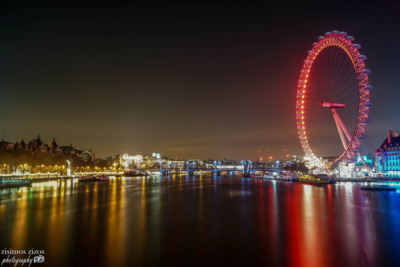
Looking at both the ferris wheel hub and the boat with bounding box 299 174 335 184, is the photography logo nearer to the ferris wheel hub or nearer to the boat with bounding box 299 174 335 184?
the ferris wheel hub

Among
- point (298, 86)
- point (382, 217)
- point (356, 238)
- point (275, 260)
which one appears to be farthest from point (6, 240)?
point (298, 86)

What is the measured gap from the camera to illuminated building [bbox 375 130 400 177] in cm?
9462

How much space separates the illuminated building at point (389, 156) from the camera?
94.6 meters

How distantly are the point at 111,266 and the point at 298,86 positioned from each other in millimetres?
48432

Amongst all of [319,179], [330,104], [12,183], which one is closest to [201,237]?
[330,104]

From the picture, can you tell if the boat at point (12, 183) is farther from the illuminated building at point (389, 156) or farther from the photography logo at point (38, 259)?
the illuminated building at point (389, 156)

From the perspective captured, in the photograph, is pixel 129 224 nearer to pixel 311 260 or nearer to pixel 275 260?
pixel 275 260

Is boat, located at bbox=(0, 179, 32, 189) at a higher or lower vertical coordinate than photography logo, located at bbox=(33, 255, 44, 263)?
higher

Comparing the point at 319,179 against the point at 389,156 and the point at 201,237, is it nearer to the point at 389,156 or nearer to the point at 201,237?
the point at 389,156

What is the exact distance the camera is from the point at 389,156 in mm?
100000

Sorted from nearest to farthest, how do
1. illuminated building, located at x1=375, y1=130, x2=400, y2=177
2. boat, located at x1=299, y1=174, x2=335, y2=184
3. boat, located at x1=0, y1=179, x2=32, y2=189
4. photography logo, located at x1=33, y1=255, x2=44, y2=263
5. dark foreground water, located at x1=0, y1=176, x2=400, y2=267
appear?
photography logo, located at x1=33, y1=255, x2=44, y2=263 → dark foreground water, located at x1=0, y1=176, x2=400, y2=267 → boat, located at x1=0, y1=179, x2=32, y2=189 → boat, located at x1=299, y1=174, x2=335, y2=184 → illuminated building, located at x1=375, y1=130, x2=400, y2=177

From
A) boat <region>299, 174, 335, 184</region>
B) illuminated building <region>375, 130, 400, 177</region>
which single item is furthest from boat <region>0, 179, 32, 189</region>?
illuminated building <region>375, 130, 400, 177</region>

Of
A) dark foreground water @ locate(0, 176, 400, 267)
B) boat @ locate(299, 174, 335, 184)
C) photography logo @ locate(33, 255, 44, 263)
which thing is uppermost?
photography logo @ locate(33, 255, 44, 263)

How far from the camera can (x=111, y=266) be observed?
1099cm
